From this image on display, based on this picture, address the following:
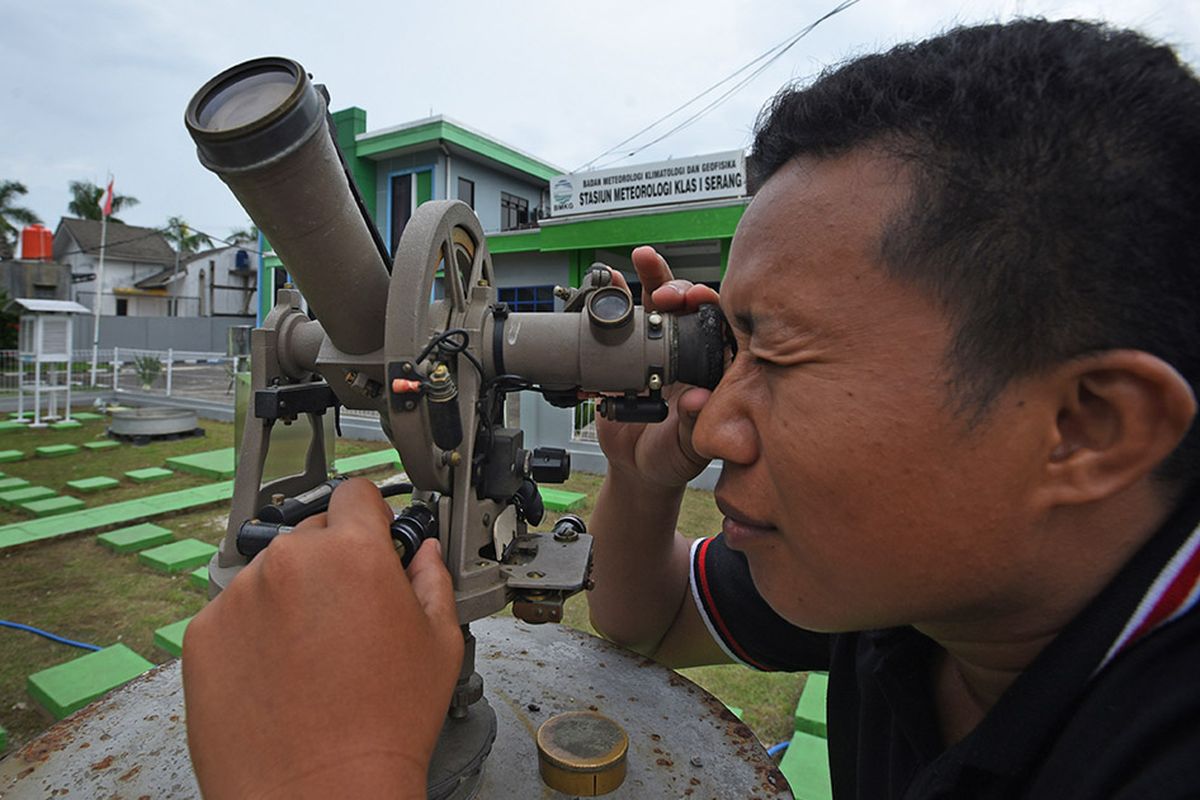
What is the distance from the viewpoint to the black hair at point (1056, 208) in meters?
0.82

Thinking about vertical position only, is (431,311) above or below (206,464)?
above

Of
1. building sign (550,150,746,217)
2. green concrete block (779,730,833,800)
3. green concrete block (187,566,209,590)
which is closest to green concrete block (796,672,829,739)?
green concrete block (779,730,833,800)

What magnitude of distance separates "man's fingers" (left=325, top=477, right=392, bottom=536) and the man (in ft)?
0.10

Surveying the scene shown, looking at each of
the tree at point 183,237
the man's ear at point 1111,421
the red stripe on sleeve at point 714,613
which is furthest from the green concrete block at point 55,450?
the tree at point 183,237

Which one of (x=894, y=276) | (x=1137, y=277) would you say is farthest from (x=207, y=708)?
(x=1137, y=277)

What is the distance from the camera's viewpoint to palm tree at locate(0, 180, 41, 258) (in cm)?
3772

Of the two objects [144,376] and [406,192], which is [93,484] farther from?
[406,192]

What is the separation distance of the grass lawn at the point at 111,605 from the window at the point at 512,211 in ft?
36.1

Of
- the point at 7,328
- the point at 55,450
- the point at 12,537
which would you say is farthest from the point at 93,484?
the point at 7,328

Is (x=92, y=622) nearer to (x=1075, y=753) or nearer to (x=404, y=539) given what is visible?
(x=404, y=539)

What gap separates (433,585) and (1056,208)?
109cm

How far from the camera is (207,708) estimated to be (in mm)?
921

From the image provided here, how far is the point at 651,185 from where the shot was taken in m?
12.2

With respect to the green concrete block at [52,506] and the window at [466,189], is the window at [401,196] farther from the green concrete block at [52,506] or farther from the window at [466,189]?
the green concrete block at [52,506]
